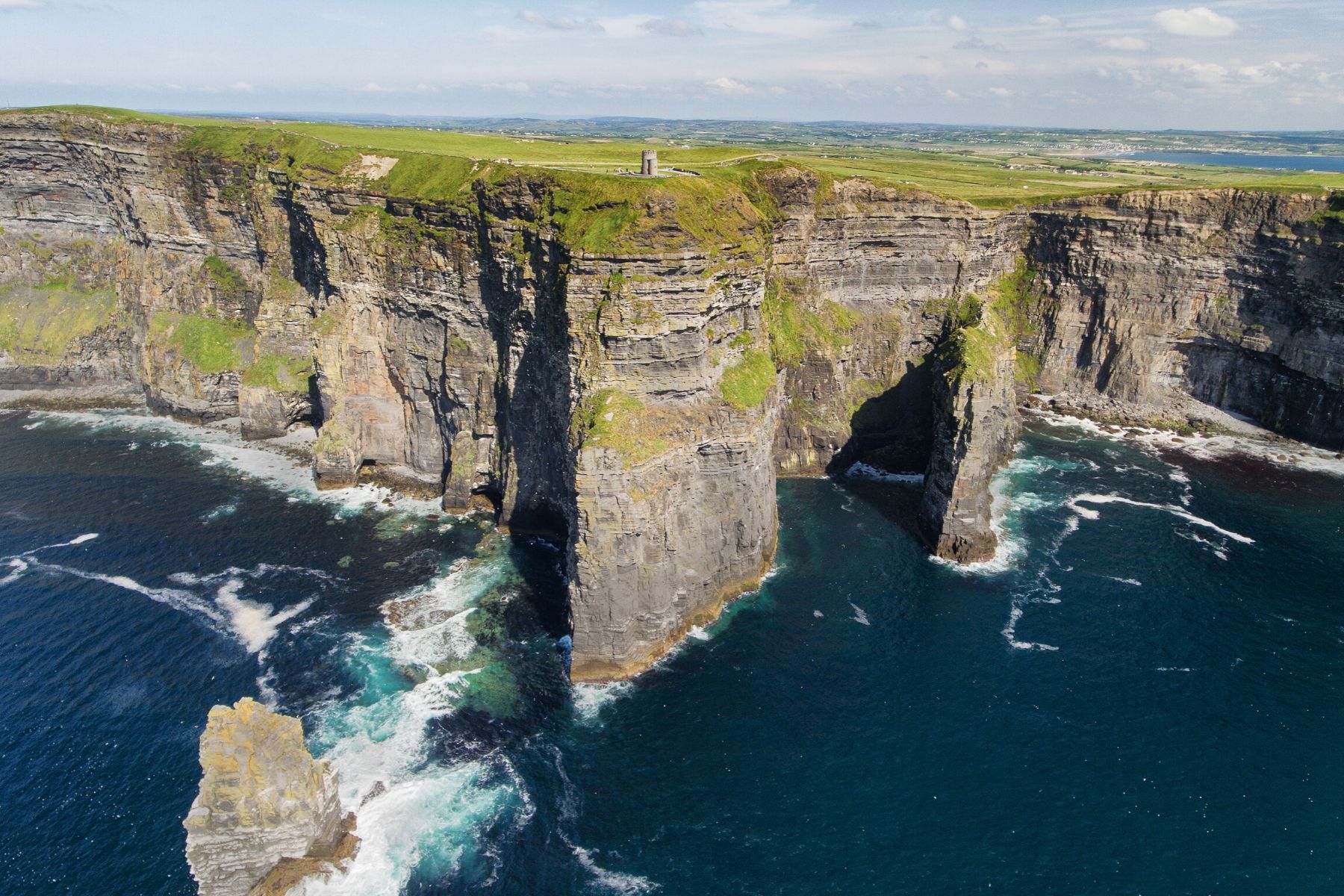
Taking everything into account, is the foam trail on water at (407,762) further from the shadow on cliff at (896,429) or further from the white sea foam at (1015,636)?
the shadow on cliff at (896,429)

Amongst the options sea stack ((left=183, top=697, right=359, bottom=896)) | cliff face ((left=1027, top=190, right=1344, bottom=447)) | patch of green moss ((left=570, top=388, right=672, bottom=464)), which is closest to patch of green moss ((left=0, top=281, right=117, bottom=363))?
patch of green moss ((left=570, top=388, right=672, bottom=464))

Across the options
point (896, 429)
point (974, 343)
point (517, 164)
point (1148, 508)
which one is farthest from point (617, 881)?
point (1148, 508)

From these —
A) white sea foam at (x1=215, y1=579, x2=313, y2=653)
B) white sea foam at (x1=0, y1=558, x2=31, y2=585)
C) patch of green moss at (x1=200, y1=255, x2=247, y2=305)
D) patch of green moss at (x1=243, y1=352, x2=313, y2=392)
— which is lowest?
white sea foam at (x1=215, y1=579, x2=313, y2=653)

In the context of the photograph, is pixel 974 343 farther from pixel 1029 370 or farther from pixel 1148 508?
pixel 1029 370

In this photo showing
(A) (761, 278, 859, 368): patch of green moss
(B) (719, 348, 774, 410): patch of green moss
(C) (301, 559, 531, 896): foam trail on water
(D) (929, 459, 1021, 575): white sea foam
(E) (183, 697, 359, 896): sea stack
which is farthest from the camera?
(A) (761, 278, 859, 368): patch of green moss

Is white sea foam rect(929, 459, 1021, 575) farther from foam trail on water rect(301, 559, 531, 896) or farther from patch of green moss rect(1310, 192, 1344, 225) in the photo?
patch of green moss rect(1310, 192, 1344, 225)

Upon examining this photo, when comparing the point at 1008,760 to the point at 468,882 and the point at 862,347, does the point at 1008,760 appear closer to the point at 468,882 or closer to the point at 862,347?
the point at 468,882
